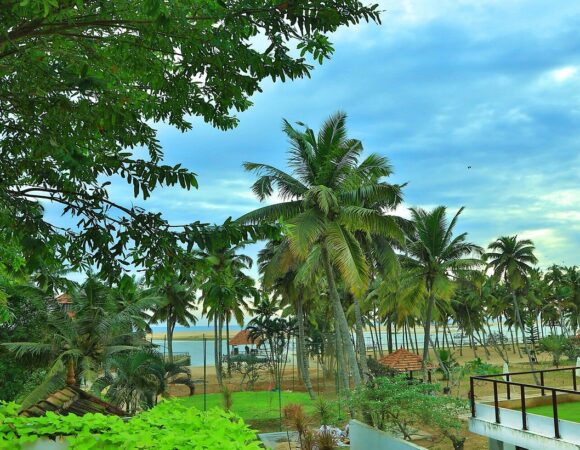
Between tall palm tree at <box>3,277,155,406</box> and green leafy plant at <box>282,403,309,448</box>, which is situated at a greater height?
tall palm tree at <box>3,277,155,406</box>

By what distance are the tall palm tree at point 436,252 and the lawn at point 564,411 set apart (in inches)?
573

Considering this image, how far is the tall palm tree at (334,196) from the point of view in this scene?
2169 centimetres

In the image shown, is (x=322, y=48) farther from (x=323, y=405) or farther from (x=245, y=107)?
(x=323, y=405)

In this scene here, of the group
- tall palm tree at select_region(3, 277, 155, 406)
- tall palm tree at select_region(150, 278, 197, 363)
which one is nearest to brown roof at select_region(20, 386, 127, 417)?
tall palm tree at select_region(3, 277, 155, 406)

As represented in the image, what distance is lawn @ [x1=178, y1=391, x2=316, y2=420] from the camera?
28547 millimetres

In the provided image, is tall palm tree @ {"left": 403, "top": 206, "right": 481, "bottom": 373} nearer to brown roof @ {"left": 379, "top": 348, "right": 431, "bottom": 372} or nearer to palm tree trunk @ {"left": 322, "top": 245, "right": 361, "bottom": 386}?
brown roof @ {"left": 379, "top": 348, "right": 431, "bottom": 372}

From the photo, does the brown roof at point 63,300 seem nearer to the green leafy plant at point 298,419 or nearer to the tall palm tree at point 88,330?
the tall palm tree at point 88,330

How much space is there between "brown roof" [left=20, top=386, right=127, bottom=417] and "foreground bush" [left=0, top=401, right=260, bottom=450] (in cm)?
232

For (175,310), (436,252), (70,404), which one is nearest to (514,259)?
(436,252)

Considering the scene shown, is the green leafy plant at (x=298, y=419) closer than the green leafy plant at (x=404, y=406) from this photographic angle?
No

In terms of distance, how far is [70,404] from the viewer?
6836 millimetres

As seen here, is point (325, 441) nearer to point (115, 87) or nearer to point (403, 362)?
point (403, 362)

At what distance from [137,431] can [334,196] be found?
18162 millimetres

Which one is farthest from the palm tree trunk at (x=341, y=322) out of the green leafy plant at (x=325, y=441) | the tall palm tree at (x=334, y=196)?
the green leafy plant at (x=325, y=441)
